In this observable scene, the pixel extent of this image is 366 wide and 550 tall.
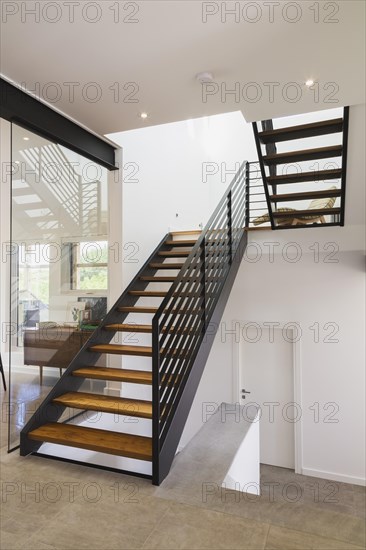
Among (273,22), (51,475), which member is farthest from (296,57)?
(51,475)

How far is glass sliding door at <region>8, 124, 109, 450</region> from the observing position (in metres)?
3.19

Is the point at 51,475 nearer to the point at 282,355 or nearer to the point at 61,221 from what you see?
the point at 61,221

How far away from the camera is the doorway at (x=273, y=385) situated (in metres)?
4.83

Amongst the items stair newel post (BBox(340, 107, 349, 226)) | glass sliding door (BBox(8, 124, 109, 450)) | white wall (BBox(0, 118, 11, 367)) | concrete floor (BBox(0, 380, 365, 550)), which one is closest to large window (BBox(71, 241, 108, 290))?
glass sliding door (BBox(8, 124, 109, 450))

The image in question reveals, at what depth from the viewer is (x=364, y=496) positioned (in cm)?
429

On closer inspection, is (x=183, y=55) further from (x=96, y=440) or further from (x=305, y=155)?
(x=96, y=440)

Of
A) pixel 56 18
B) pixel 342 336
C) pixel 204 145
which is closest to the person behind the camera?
pixel 56 18

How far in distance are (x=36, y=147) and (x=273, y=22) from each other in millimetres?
2141

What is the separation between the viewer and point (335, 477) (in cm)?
455

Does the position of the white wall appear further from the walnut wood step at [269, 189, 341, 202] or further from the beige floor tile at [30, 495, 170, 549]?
the walnut wood step at [269, 189, 341, 202]

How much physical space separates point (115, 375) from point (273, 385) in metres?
2.63

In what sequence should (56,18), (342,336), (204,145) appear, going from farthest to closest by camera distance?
(204,145), (342,336), (56,18)

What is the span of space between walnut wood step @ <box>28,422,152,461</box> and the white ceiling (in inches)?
103

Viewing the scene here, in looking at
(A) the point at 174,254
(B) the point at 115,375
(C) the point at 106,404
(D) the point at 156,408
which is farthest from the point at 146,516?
(A) the point at 174,254
